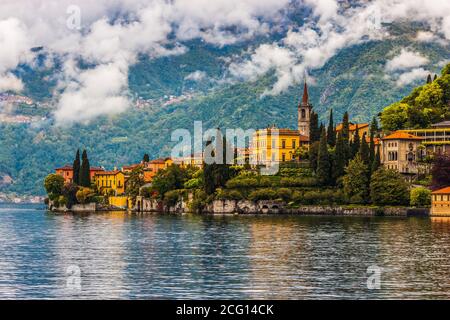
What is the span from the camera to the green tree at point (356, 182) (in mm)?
126562

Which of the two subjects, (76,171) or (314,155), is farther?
(76,171)

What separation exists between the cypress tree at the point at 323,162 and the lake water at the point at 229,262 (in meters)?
30.2

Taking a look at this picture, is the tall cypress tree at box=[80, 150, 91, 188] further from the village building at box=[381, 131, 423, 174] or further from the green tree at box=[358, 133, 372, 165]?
the green tree at box=[358, 133, 372, 165]

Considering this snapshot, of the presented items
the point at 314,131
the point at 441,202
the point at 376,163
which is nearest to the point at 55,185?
the point at 314,131

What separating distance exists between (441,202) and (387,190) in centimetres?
787

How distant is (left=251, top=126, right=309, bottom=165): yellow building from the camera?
14912 centimetres

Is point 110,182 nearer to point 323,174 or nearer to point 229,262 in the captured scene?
point 323,174

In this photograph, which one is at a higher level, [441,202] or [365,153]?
[365,153]

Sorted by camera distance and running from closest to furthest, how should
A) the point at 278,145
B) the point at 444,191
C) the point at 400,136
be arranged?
the point at 444,191 → the point at 400,136 → the point at 278,145

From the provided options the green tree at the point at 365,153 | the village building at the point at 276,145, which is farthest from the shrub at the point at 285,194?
the village building at the point at 276,145

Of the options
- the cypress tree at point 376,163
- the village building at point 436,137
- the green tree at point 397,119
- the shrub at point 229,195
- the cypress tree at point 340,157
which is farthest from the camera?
the green tree at point 397,119

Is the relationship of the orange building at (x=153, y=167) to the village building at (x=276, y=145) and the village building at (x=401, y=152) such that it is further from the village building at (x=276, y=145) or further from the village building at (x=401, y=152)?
the village building at (x=401, y=152)

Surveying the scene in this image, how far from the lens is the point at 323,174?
132 m
